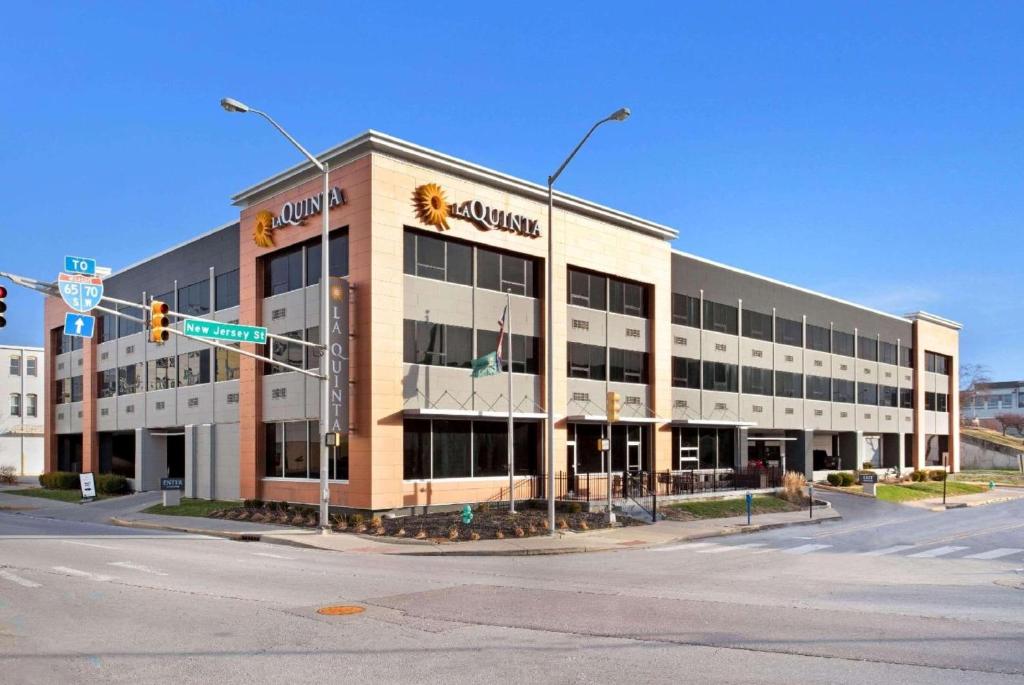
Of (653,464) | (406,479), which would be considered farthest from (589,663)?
(653,464)

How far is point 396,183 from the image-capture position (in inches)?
1256

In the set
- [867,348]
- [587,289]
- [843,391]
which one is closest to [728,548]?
[587,289]

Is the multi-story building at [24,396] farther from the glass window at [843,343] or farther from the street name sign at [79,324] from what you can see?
the glass window at [843,343]

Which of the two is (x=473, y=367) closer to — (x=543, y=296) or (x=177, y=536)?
(x=543, y=296)

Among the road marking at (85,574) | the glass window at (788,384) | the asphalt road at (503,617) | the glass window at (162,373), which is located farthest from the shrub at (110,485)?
the glass window at (788,384)

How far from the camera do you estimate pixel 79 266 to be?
2259 cm

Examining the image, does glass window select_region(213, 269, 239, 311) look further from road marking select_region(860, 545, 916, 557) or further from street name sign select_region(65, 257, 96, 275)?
road marking select_region(860, 545, 916, 557)

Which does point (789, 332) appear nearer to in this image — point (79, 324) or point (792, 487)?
point (792, 487)

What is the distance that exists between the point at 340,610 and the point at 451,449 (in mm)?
20158

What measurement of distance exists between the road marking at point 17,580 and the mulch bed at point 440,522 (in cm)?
1164

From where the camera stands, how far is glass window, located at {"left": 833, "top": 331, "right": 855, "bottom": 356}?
6047 centimetres

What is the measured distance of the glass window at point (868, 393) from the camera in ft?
207

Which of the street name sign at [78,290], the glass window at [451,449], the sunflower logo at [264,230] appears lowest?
the glass window at [451,449]

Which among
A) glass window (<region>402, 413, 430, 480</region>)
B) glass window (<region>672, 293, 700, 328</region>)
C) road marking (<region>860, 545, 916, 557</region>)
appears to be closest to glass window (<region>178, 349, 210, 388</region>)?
glass window (<region>402, 413, 430, 480</region>)
